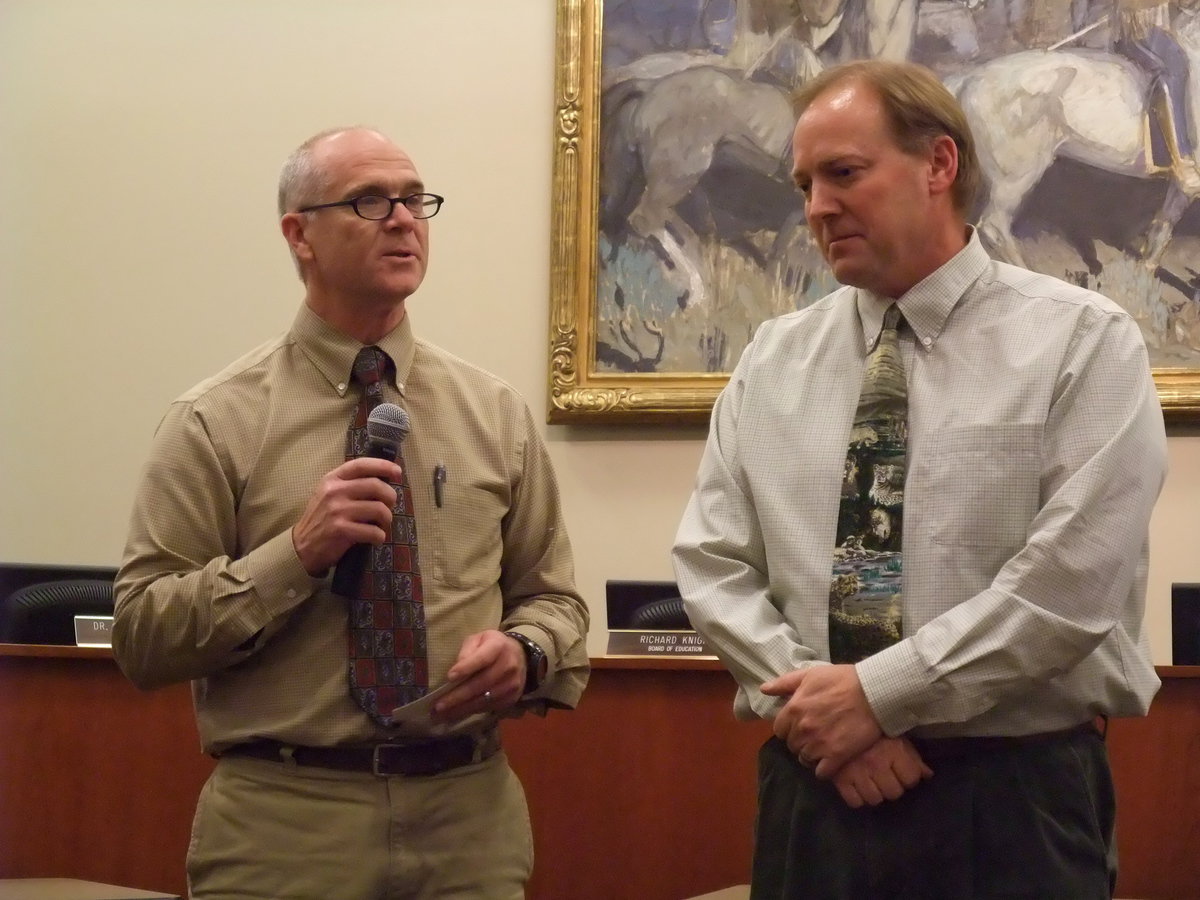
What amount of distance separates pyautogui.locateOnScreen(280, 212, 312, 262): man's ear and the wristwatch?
0.74 metres

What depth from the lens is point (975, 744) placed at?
5.31 ft

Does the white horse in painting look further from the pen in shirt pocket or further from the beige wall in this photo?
the pen in shirt pocket

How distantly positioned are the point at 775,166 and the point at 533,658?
8.98ft

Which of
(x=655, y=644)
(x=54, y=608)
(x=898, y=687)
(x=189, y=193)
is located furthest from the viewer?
(x=189, y=193)

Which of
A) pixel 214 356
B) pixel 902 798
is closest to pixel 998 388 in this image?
pixel 902 798

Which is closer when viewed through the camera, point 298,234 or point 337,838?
point 337,838

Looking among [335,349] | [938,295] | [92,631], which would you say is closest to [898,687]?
[938,295]

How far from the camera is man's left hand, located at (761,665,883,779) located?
1.58 m

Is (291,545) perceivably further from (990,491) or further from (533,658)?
(990,491)

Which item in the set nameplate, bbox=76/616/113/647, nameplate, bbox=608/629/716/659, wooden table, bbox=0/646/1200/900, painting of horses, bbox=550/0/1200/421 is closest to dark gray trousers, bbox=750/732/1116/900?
wooden table, bbox=0/646/1200/900

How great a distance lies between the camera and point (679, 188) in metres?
4.42

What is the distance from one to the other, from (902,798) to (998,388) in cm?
54

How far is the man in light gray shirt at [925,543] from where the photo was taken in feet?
5.16

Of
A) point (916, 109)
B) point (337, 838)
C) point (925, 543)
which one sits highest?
point (916, 109)
